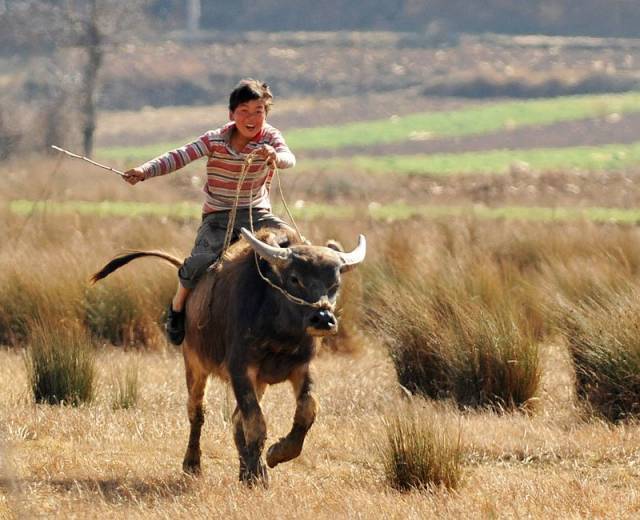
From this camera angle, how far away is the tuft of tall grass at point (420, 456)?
8078 mm

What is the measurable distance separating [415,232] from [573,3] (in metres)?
67.4

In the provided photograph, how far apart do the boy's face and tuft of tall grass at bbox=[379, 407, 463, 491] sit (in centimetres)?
182

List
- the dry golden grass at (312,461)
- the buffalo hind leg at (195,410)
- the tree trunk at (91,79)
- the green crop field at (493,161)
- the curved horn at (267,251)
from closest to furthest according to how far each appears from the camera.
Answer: the dry golden grass at (312,461) → the curved horn at (267,251) → the buffalo hind leg at (195,410) → the green crop field at (493,161) → the tree trunk at (91,79)

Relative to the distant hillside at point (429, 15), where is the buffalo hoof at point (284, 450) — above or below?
below

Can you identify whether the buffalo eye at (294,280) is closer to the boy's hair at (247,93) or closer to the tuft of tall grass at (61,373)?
the boy's hair at (247,93)

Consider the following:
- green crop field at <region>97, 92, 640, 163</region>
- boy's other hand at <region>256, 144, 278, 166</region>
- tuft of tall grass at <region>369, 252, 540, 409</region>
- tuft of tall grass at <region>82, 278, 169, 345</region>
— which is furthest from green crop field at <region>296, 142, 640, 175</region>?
boy's other hand at <region>256, 144, 278, 166</region>

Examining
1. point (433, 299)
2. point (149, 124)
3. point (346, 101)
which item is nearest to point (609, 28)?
point (346, 101)

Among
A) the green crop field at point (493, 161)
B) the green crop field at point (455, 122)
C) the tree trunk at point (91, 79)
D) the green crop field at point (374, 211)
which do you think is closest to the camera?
the green crop field at point (374, 211)

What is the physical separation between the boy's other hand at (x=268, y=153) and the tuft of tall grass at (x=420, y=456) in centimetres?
156

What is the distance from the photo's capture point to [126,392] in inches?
432

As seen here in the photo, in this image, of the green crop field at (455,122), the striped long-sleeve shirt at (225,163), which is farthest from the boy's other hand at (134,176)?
the green crop field at (455,122)

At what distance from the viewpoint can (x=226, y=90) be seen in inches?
2640

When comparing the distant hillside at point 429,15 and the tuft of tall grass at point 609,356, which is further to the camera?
the distant hillside at point 429,15

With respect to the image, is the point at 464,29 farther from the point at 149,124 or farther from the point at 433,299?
the point at 433,299
